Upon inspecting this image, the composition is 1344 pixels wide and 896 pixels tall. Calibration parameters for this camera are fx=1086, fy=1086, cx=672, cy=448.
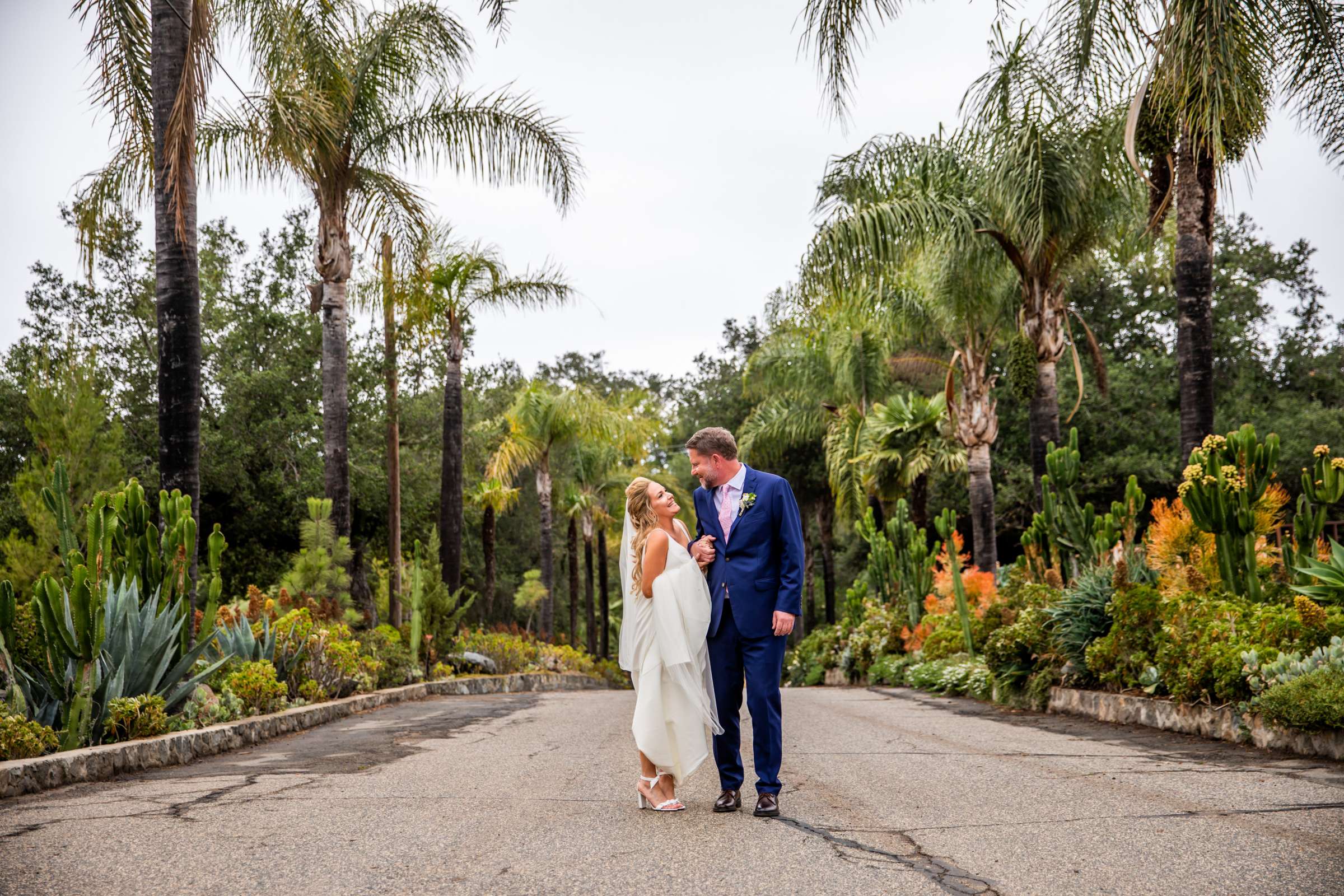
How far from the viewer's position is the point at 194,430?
1011cm

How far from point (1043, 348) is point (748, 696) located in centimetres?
1292

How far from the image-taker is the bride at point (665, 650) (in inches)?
207

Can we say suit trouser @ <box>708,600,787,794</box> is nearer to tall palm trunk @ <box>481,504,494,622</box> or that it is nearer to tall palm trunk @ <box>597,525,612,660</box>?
tall palm trunk @ <box>481,504,494,622</box>

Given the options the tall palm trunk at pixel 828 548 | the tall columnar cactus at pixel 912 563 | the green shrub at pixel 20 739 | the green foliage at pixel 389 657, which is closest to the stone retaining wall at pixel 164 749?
the green shrub at pixel 20 739

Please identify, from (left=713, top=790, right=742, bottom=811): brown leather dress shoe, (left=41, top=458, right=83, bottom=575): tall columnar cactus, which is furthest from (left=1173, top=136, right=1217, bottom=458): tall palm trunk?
(left=41, top=458, right=83, bottom=575): tall columnar cactus

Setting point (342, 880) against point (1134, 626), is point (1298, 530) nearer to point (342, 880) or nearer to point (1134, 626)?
point (1134, 626)

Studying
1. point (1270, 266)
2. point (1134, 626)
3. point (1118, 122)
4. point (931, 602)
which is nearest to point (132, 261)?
point (931, 602)

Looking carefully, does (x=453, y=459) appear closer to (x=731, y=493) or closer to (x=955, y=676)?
(x=955, y=676)

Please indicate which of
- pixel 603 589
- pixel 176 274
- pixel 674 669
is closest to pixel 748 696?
pixel 674 669

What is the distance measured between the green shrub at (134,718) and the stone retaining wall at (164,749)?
12cm

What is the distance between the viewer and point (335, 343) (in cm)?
1719

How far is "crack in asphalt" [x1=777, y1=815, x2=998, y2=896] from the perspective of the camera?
379cm

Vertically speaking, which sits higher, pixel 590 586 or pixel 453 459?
pixel 453 459

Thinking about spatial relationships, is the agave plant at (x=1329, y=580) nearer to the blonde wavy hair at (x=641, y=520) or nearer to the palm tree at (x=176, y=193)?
the blonde wavy hair at (x=641, y=520)
